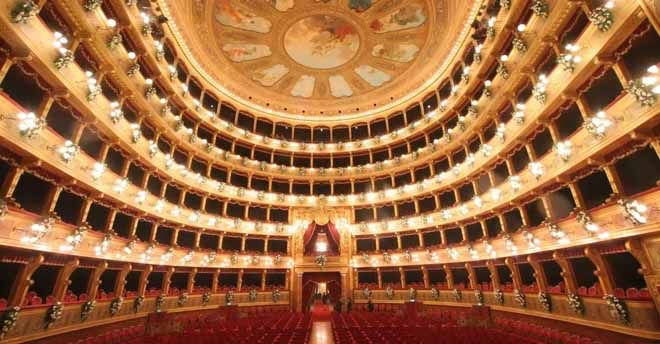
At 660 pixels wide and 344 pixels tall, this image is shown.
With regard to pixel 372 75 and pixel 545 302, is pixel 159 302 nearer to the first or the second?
pixel 545 302

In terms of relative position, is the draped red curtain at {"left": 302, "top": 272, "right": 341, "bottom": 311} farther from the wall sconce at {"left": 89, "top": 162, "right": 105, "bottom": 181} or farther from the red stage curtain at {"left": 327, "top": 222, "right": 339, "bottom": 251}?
the wall sconce at {"left": 89, "top": 162, "right": 105, "bottom": 181}

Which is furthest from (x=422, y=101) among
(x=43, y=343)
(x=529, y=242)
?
(x=43, y=343)

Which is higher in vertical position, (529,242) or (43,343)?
(529,242)

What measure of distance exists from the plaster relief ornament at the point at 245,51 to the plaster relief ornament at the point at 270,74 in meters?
1.45

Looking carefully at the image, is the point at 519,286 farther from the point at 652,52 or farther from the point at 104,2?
the point at 104,2

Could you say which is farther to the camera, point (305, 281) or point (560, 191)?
point (305, 281)

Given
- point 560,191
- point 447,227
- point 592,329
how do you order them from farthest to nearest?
point 447,227 < point 560,191 < point 592,329

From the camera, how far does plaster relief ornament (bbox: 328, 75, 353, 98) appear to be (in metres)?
27.0

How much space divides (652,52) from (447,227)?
14.1m

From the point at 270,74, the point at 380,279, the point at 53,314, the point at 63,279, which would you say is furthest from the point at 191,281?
the point at 270,74

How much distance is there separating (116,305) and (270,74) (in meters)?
19.1

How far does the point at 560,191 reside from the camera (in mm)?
12766

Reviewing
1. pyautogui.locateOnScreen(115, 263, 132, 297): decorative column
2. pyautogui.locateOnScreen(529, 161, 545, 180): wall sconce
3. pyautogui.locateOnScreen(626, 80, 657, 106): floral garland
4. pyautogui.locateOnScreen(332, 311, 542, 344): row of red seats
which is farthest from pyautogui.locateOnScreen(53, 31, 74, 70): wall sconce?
pyautogui.locateOnScreen(529, 161, 545, 180): wall sconce

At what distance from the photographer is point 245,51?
2352 centimetres
